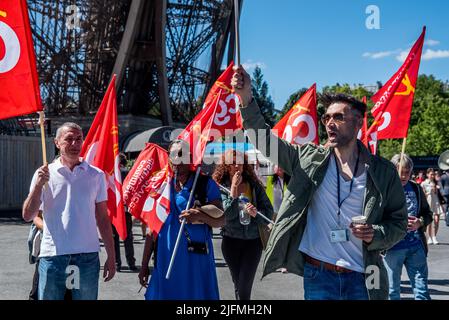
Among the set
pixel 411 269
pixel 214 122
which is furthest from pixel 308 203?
pixel 214 122

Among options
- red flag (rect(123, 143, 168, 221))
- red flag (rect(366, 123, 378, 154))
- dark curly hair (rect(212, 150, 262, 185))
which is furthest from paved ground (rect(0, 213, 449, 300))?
red flag (rect(366, 123, 378, 154))

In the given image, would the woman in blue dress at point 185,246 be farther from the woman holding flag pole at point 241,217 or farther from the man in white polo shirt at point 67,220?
the woman holding flag pole at point 241,217

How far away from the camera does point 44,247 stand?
3.90m

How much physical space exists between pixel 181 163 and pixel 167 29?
30008 millimetres

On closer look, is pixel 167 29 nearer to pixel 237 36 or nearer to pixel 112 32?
pixel 112 32

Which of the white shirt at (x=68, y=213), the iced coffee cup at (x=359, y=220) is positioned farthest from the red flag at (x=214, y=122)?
the iced coffee cup at (x=359, y=220)

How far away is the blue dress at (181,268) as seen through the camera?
Answer: 13.5 feet

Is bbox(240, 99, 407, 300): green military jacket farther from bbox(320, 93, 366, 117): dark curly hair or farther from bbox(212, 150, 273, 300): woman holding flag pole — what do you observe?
bbox(212, 150, 273, 300): woman holding flag pole

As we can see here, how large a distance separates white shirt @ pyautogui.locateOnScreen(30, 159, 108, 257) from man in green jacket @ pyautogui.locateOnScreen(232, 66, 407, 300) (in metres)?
1.23

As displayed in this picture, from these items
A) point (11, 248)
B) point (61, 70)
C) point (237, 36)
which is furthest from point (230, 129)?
point (61, 70)

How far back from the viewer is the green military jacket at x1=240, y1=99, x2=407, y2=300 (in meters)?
3.23

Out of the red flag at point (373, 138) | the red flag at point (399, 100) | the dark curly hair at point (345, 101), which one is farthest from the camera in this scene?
the red flag at point (373, 138)

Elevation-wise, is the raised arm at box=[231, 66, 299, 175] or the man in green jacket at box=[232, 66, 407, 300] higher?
the raised arm at box=[231, 66, 299, 175]

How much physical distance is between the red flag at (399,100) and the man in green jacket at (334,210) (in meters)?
3.35
